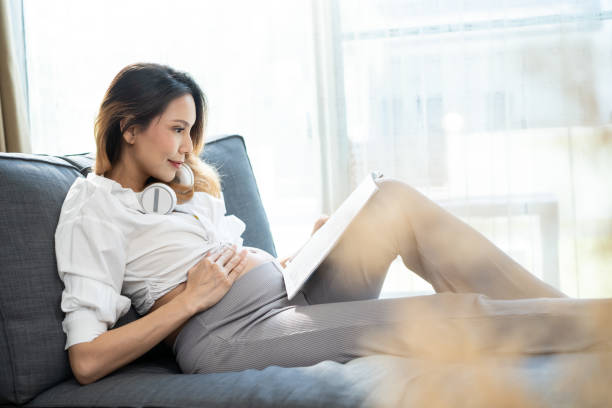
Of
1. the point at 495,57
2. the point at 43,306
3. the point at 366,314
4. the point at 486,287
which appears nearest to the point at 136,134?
the point at 43,306

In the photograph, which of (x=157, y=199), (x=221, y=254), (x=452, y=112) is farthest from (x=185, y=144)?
(x=452, y=112)

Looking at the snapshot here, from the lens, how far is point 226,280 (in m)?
1.09

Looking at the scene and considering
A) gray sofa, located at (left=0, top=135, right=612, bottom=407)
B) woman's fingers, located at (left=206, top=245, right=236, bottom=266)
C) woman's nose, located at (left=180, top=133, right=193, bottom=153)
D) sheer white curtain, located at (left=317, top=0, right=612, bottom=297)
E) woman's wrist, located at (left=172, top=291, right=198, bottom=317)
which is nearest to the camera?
gray sofa, located at (left=0, top=135, right=612, bottom=407)

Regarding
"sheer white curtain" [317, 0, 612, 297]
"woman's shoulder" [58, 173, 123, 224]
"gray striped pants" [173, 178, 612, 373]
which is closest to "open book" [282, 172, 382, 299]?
"gray striped pants" [173, 178, 612, 373]

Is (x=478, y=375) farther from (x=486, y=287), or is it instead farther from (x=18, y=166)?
(x=18, y=166)

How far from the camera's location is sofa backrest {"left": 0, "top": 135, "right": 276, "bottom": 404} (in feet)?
2.94

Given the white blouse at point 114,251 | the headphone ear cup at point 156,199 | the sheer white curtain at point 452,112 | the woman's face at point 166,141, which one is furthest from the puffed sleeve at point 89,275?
the sheer white curtain at point 452,112

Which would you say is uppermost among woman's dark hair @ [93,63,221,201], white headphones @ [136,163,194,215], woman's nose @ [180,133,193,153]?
woman's dark hair @ [93,63,221,201]

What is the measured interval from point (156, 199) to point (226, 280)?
0.24 m

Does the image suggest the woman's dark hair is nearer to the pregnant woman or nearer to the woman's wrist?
the pregnant woman

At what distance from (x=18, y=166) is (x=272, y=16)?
1.55 metres

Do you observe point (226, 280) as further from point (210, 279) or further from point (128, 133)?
point (128, 133)

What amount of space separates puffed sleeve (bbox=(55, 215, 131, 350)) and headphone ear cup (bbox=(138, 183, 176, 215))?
11cm

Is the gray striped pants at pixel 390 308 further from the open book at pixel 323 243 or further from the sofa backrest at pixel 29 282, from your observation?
the sofa backrest at pixel 29 282
